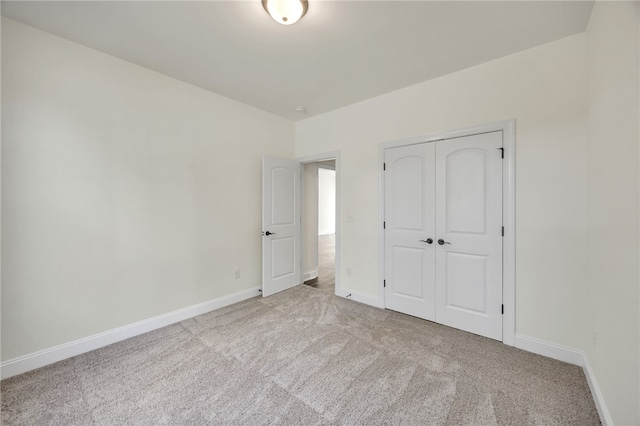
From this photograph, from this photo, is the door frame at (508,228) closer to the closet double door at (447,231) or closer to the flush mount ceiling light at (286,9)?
the closet double door at (447,231)

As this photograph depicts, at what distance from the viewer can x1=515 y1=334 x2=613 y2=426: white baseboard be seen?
5.12 feet

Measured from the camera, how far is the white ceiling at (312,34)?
5.70ft

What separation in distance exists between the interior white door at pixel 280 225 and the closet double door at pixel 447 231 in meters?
1.51

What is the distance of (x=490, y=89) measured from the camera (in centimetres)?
237

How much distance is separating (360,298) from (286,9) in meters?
3.14

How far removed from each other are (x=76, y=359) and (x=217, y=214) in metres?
1.79

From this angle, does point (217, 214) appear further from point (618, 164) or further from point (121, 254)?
point (618, 164)

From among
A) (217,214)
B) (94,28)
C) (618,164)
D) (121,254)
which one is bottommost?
(121,254)

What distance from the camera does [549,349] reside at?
2096 mm

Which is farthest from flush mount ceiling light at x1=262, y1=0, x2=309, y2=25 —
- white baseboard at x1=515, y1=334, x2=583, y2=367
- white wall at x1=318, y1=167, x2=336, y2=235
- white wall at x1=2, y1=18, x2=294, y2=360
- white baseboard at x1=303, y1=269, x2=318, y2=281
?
white wall at x1=318, y1=167, x2=336, y2=235

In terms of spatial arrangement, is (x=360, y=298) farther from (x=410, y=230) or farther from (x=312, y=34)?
(x=312, y=34)

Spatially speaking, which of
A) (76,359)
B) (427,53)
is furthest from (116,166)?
(427,53)

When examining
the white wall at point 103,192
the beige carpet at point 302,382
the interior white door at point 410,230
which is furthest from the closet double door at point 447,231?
the white wall at point 103,192

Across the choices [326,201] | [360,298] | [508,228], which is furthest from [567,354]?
[326,201]
